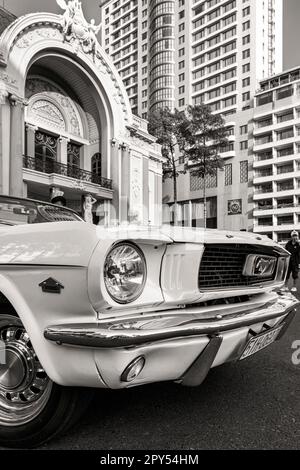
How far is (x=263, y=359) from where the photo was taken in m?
3.34

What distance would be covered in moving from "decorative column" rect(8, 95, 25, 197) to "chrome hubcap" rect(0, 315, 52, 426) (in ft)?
51.4

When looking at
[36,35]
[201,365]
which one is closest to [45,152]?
[36,35]

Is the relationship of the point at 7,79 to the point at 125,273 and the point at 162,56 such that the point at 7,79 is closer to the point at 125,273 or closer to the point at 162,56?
the point at 125,273

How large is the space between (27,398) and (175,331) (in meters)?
0.94

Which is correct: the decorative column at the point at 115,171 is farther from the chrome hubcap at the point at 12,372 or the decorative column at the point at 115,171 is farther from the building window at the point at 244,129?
the building window at the point at 244,129

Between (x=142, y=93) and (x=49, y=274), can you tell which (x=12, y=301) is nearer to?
(x=49, y=274)

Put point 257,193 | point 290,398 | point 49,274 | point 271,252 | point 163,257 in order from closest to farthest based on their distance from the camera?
point 49,274 < point 163,257 < point 290,398 < point 271,252 < point 257,193

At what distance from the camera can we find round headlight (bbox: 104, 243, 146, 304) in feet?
5.69

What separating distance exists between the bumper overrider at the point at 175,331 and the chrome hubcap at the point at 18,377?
359 millimetres

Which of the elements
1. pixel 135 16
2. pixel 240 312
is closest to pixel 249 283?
pixel 240 312

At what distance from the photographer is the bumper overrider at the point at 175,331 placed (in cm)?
156

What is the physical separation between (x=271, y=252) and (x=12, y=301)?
6.04 ft

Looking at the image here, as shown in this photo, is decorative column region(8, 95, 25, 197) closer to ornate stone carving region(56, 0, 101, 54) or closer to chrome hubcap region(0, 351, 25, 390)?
ornate stone carving region(56, 0, 101, 54)

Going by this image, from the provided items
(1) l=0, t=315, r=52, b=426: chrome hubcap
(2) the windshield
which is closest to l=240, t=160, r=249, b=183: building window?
(2) the windshield
